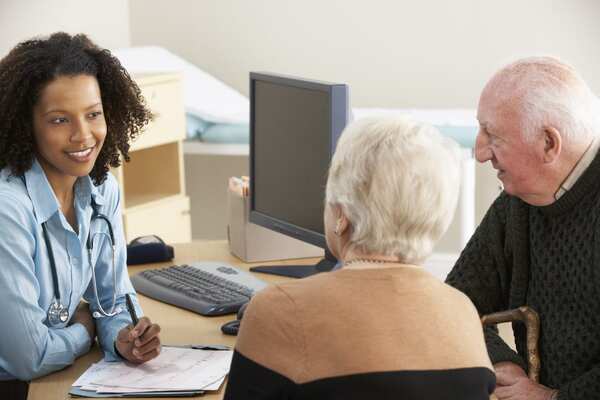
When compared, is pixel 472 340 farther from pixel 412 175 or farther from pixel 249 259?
pixel 249 259

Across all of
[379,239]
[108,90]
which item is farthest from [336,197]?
[108,90]

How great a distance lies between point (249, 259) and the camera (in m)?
2.91

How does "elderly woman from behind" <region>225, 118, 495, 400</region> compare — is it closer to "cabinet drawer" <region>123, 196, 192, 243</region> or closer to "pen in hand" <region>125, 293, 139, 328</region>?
"pen in hand" <region>125, 293, 139, 328</region>

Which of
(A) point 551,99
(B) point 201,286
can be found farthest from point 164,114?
(A) point 551,99

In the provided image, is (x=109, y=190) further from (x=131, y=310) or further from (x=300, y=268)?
(x=300, y=268)

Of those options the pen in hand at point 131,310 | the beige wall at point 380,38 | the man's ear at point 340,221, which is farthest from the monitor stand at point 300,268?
the beige wall at point 380,38

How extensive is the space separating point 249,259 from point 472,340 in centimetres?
143

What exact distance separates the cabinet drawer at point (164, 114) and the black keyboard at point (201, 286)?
1892 millimetres

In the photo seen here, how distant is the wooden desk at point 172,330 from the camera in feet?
6.66

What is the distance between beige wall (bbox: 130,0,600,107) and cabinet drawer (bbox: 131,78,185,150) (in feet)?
3.06

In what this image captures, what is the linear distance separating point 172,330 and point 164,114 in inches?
97.3

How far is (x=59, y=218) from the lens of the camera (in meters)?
2.20

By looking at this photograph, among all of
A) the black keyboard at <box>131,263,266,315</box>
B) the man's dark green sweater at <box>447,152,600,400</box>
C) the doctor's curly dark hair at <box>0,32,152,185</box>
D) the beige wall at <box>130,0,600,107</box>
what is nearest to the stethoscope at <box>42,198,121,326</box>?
the doctor's curly dark hair at <box>0,32,152,185</box>

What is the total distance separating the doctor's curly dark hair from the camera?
220 cm
